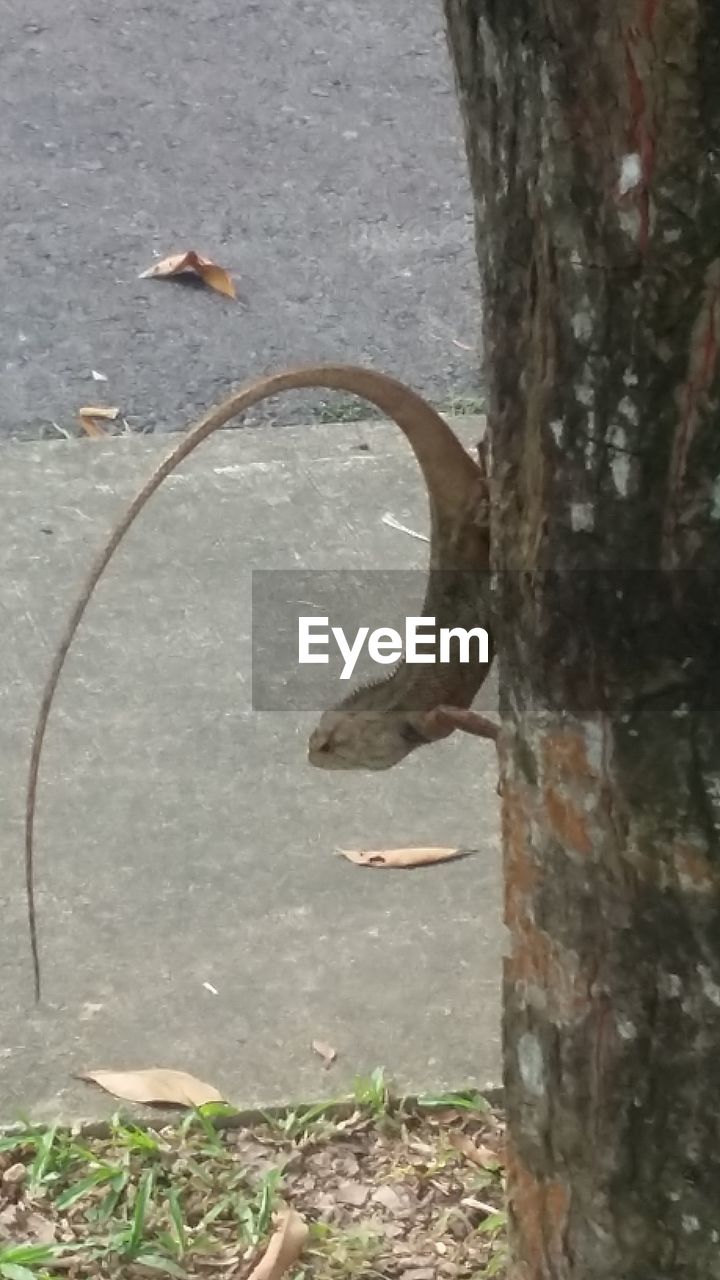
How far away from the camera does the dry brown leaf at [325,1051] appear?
2.23 m

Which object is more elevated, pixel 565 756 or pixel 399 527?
pixel 565 756

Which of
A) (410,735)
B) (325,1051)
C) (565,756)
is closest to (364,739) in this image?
(410,735)

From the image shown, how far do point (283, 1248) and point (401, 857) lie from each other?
780mm

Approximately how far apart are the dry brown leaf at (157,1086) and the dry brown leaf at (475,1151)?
1.04ft

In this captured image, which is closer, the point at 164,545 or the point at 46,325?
the point at 164,545

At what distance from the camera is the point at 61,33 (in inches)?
222

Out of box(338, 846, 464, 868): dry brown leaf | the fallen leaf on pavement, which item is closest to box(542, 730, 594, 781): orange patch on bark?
box(338, 846, 464, 868): dry brown leaf

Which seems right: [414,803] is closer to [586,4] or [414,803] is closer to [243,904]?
[243,904]

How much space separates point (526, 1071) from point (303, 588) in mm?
1882

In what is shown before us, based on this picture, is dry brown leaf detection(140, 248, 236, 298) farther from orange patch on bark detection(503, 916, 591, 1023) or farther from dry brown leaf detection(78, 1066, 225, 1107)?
orange patch on bark detection(503, 916, 591, 1023)

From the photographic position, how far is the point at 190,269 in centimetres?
444

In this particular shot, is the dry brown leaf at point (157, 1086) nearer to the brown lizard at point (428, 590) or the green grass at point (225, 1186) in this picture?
the green grass at point (225, 1186)

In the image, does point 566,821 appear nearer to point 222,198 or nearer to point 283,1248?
point 283,1248

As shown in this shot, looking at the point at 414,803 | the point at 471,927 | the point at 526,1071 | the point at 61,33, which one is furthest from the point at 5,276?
the point at 526,1071
